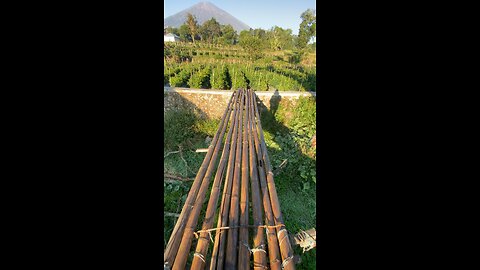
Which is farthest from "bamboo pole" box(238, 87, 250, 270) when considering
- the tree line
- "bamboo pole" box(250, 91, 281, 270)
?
the tree line

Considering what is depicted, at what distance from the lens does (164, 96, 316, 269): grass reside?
9.53ft

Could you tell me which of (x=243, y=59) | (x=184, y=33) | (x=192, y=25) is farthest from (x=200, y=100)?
(x=184, y=33)

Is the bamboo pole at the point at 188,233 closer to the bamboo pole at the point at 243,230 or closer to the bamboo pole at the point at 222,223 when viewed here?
the bamboo pole at the point at 222,223

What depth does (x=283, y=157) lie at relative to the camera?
4.46 metres

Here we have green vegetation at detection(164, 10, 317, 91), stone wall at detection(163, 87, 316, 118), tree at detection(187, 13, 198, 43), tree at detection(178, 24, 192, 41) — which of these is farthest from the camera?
tree at detection(178, 24, 192, 41)

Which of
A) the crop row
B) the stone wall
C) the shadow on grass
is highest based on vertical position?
the crop row

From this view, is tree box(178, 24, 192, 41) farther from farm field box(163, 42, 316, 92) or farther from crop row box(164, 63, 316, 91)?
crop row box(164, 63, 316, 91)

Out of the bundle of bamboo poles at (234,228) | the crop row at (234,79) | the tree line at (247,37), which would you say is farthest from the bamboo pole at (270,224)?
the tree line at (247,37)

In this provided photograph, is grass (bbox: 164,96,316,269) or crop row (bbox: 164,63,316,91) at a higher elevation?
crop row (bbox: 164,63,316,91)

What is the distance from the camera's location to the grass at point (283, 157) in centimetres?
291

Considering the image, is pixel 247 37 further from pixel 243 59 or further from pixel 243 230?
pixel 243 230
